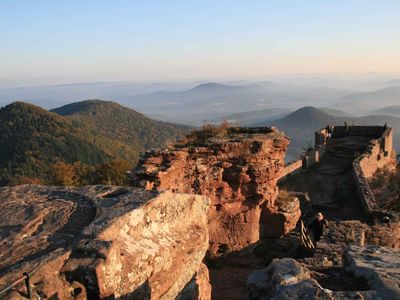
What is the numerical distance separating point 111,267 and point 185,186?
23.6ft

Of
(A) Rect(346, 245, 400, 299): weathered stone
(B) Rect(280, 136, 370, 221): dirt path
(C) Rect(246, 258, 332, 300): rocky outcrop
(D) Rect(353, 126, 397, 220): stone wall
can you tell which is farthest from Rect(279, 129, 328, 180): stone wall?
(C) Rect(246, 258, 332, 300): rocky outcrop

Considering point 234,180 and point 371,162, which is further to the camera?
point 371,162

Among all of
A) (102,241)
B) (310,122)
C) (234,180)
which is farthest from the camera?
(310,122)

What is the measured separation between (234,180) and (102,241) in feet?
27.0

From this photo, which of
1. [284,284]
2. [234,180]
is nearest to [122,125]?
[234,180]

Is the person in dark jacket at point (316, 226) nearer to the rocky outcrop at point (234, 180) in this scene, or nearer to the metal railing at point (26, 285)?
the rocky outcrop at point (234, 180)

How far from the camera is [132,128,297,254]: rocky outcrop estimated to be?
1135 centimetres

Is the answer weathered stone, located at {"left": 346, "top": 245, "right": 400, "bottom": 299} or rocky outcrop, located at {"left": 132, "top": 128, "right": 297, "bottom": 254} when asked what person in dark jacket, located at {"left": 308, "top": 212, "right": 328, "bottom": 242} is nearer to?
rocky outcrop, located at {"left": 132, "top": 128, "right": 297, "bottom": 254}

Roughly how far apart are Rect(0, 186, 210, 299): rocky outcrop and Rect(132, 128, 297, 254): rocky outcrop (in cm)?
556

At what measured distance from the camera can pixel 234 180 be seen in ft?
39.4

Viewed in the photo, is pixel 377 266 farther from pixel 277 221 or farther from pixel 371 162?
pixel 371 162

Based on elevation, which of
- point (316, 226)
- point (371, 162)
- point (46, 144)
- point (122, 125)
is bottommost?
point (122, 125)

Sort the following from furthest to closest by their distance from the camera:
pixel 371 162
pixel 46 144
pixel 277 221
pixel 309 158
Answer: pixel 46 144
pixel 309 158
pixel 371 162
pixel 277 221

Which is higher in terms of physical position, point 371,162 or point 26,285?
point 26,285
